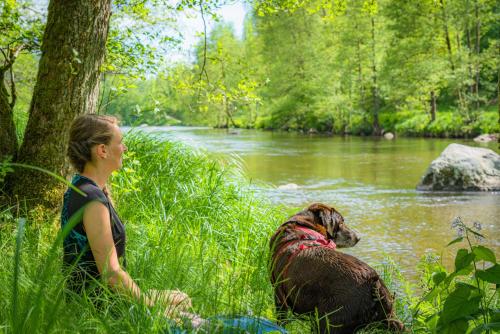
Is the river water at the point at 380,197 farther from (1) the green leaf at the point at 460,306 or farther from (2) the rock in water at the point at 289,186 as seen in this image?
(1) the green leaf at the point at 460,306

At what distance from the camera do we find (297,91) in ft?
135

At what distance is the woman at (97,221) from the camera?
8.46 ft

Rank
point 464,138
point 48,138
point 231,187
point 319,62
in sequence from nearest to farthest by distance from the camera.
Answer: point 48,138 < point 231,187 < point 464,138 < point 319,62

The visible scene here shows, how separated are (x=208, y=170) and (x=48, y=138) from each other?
275 centimetres

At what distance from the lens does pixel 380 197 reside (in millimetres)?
11242

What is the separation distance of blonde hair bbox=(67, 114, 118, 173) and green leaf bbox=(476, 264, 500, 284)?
75.1 inches

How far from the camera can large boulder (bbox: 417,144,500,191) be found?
11.9m

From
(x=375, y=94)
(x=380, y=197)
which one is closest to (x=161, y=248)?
(x=380, y=197)

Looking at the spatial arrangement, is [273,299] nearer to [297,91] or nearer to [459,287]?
[459,287]

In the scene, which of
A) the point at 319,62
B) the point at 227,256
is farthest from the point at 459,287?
the point at 319,62

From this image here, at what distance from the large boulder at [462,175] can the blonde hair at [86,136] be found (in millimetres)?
10384

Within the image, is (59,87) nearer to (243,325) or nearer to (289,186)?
(243,325)

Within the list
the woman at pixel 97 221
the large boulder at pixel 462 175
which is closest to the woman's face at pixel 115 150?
the woman at pixel 97 221

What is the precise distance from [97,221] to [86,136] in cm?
52
